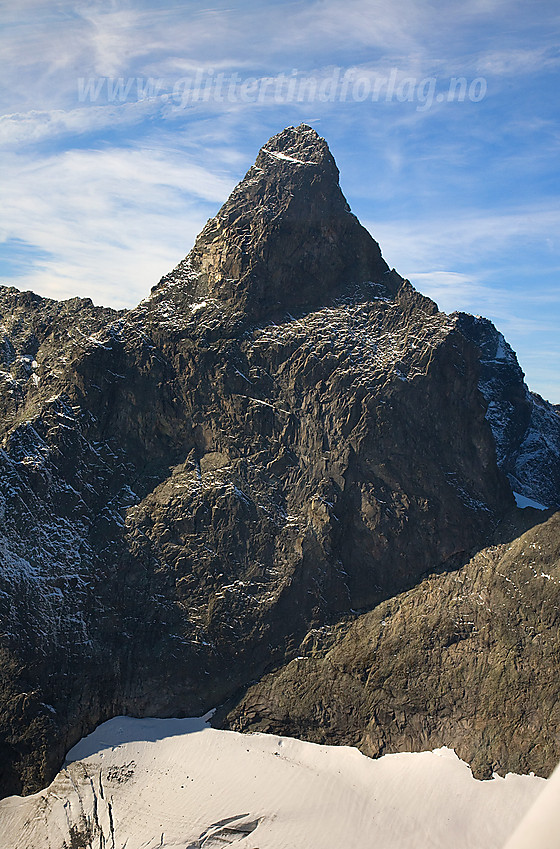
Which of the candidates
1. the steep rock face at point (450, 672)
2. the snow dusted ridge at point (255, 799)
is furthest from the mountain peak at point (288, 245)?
the snow dusted ridge at point (255, 799)

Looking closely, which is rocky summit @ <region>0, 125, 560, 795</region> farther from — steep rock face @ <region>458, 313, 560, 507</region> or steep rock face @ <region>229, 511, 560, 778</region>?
steep rock face @ <region>458, 313, 560, 507</region>

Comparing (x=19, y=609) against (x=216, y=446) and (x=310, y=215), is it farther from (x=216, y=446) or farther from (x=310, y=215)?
(x=310, y=215)

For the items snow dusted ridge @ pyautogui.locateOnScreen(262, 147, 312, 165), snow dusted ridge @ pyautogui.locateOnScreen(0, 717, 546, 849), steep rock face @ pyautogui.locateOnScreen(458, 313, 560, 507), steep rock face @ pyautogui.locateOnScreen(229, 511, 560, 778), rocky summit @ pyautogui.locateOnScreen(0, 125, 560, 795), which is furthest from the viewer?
steep rock face @ pyautogui.locateOnScreen(458, 313, 560, 507)

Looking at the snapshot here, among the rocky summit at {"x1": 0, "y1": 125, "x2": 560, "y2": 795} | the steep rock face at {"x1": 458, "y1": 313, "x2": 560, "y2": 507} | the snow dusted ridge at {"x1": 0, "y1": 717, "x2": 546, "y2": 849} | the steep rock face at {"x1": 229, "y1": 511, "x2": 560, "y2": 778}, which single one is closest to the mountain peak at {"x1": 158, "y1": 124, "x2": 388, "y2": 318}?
the rocky summit at {"x1": 0, "y1": 125, "x2": 560, "y2": 795}

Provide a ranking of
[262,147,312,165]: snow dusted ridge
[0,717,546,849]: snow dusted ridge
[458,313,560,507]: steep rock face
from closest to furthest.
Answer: [0,717,546,849]: snow dusted ridge
[262,147,312,165]: snow dusted ridge
[458,313,560,507]: steep rock face

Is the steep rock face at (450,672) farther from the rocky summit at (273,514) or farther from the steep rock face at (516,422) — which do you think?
the steep rock face at (516,422)

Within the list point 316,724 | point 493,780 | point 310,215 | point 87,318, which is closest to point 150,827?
point 316,724
